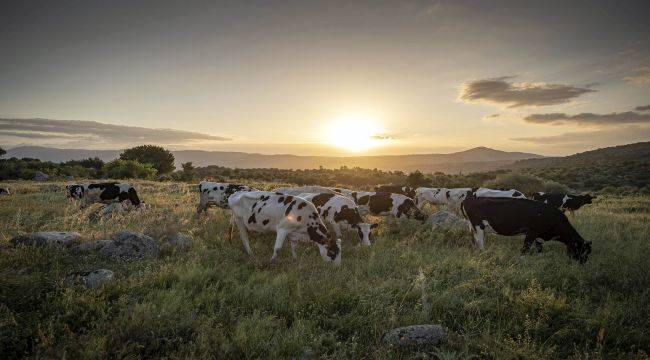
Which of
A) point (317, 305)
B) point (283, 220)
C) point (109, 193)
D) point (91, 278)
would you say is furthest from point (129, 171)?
point (317, 305)

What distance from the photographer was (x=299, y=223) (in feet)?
30.9

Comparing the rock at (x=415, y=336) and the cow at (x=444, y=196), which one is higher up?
the cow at (x=444, y=196)

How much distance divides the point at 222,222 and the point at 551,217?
1085 cm

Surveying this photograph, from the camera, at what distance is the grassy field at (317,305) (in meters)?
4.78

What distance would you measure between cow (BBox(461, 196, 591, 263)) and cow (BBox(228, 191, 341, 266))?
5043mm

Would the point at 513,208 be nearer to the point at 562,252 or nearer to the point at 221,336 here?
the point at 562,252

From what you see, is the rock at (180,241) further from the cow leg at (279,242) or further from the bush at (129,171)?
the bush at (129,171)

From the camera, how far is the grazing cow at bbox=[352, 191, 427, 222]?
1551cm

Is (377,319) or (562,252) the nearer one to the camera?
(377,319)

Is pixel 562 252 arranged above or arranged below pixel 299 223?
below

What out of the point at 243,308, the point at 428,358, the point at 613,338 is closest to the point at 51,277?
the point at 243,308

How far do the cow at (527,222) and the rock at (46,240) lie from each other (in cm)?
1122

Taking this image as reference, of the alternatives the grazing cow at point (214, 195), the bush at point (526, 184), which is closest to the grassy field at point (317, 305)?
the grazing cow at point (214, 195)

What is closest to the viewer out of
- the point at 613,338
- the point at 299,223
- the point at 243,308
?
the point at 613,338
